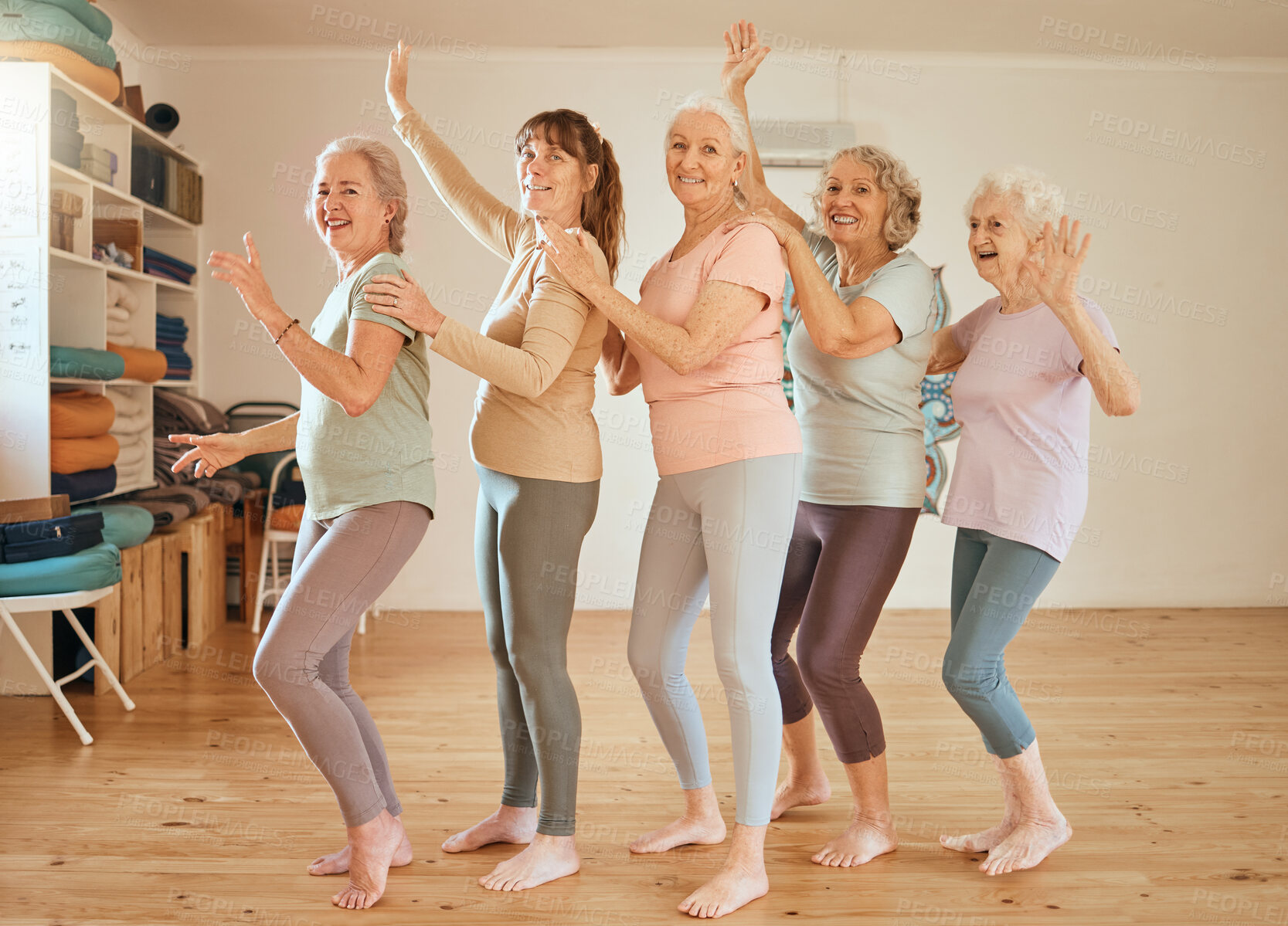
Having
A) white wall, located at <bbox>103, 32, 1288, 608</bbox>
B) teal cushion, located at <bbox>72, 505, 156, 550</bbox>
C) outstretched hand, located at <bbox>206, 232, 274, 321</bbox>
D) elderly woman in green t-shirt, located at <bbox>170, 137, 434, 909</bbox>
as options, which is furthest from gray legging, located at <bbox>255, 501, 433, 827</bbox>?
white wall, located at <bbox>103, 32, 1288, 608</bbox>

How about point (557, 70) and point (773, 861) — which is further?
point (557, 70)

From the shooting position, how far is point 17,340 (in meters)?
3.31

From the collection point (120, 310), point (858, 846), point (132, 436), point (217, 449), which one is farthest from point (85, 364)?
point (858, 846)

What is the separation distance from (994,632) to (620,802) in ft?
3.62

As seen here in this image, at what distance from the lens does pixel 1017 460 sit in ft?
7.06

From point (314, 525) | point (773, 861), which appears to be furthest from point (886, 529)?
point (314, 525)

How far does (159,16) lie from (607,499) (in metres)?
3.10

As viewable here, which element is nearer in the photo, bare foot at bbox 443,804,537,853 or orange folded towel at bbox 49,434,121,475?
bare foot at bbox 443,804,537,853

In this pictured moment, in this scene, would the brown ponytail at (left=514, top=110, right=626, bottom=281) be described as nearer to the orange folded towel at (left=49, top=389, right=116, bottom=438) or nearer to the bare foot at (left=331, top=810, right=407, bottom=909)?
the bare foot at (left=331, top=810, right=407, bottom=909)

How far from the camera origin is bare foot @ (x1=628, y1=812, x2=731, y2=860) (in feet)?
7.50

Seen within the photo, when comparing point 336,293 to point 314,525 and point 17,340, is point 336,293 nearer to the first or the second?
point 314,525

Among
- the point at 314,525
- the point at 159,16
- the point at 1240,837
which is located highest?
the point at 159,16

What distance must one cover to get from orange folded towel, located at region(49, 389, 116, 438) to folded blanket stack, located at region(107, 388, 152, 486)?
247mm

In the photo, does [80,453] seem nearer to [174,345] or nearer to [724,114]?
[174,345]
